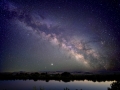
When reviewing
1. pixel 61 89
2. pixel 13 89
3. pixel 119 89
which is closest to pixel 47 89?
pixel 61 89

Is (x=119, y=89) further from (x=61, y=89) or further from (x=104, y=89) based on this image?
(x=61, y=89)

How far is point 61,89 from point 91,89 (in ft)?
21.2

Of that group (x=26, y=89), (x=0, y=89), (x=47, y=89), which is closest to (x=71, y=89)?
(x=47, y=89)

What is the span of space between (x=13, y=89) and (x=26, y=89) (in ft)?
10.3

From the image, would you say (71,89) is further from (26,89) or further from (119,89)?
(119,89)

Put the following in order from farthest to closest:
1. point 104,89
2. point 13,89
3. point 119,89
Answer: point 13,89 → point 104,89 → point 119,89

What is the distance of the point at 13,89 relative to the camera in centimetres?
3609

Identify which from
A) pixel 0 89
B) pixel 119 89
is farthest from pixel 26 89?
pixel 119 89

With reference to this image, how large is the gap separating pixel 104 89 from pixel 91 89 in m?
2.71

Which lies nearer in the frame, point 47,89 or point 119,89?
point 119,89

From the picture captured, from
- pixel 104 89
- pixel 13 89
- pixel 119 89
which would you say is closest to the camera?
pixel 119 89

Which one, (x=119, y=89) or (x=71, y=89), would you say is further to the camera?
(x=71, y=89)

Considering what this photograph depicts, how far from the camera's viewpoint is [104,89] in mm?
33719

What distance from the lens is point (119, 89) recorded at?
23.4 m
